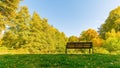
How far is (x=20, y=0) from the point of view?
2308 inches

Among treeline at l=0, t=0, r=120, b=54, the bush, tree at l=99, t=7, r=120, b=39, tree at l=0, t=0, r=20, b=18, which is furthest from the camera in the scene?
tree at l=99, t=7, r=120, b=39

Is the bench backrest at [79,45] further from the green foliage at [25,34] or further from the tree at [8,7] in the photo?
the green foliage at [25,34]

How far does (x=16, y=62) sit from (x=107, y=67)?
5655 millimetres

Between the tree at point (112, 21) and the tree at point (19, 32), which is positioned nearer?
the tree at point (19, 32)

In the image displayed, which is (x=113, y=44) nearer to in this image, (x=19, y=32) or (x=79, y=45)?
(x=19, y=32)

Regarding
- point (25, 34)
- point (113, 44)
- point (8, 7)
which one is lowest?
point (113, 44)

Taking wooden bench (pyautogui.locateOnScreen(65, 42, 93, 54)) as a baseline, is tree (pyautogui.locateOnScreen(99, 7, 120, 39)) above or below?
above

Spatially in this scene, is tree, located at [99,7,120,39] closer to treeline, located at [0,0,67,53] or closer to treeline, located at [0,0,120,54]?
treeline, located at [0,0,120,54]

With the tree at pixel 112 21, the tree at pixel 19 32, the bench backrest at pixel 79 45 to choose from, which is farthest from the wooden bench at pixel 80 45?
the tree at pixel 112 21

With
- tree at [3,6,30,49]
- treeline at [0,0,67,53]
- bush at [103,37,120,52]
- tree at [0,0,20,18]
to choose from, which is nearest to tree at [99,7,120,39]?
bush at [103,37,120,52]

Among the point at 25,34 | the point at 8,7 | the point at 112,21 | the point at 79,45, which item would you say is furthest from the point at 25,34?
→ the point at 79,45

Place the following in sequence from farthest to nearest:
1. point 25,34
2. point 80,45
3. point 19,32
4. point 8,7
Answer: point 25,34 < point 19,32 < point 8,7 < point 80,45

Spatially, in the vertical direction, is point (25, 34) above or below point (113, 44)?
above

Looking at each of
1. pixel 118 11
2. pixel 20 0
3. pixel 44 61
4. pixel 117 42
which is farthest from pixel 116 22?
pixel 44 61
